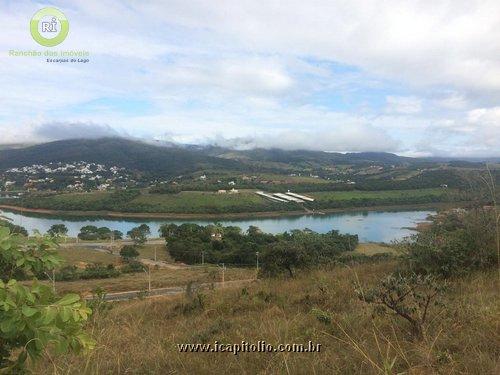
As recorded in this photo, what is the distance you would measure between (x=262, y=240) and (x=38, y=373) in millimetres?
31778

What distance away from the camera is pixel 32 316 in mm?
1120

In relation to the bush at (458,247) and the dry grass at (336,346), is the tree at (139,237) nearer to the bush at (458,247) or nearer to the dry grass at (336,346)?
the bush at (458,247)

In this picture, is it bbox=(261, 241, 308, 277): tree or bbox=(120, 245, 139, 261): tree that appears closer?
bbox=(261, 241, 308, 277): tree

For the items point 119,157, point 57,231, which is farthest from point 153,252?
point 119,157

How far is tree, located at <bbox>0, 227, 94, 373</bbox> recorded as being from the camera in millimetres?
1104

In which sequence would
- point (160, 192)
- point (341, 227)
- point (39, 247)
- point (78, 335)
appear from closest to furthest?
point (78, 335), point (39, 247), point (341, 227), point (160, 192)

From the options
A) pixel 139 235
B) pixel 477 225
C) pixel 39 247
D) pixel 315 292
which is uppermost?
pixel 39 247

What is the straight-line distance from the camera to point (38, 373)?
205 centimetres

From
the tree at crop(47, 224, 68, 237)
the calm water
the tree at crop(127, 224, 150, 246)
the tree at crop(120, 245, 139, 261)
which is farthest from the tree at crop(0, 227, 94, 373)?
the calm water

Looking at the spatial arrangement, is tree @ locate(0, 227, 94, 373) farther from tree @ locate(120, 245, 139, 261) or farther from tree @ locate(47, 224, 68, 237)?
tree @ locate(120, 245, 139, 261)

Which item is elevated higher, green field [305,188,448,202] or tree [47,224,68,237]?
tree [47,224,68,237]

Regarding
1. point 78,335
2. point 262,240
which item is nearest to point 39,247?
point 78,335

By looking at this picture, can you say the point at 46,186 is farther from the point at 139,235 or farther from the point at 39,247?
the point at 39,247

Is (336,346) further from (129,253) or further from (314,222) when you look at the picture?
(314,222)
